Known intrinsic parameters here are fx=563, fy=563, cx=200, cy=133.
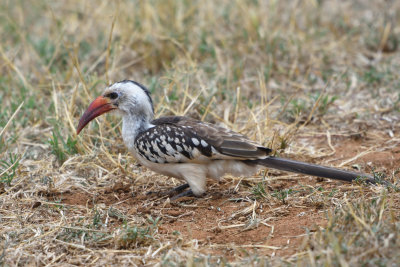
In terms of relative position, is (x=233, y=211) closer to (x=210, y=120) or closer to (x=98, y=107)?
(x=98, y=107)

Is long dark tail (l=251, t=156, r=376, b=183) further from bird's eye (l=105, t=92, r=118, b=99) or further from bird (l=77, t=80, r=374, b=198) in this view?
bird's eye (l=105, t=92, r=118, b=99)

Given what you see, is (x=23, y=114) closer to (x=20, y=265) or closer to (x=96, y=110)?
(x=96, y=110)

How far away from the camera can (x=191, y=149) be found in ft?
13.9

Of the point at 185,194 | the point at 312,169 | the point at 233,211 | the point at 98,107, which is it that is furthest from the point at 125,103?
the point at 312,169

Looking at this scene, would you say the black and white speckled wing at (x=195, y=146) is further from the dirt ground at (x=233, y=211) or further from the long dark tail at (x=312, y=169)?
the dirt ground at (x=233, y=211)

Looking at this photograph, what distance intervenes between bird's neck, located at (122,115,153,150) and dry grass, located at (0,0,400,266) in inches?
13.6

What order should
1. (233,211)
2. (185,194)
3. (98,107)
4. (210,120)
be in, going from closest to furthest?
(233,211), (185,194), (98,107), (210,120)

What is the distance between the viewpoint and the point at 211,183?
475 cm

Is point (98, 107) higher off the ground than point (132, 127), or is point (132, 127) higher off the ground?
point (98, 107)

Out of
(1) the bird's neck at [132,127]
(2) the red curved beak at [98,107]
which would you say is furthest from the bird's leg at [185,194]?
(2) the red curved beak at [98,107]

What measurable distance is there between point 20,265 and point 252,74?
3.99m

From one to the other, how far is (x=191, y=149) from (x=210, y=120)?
5.10ft

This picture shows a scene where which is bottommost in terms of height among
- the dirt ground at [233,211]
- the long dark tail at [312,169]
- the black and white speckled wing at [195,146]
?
the dirt ground at [233,211]

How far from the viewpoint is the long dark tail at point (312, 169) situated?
4012 millimetres
